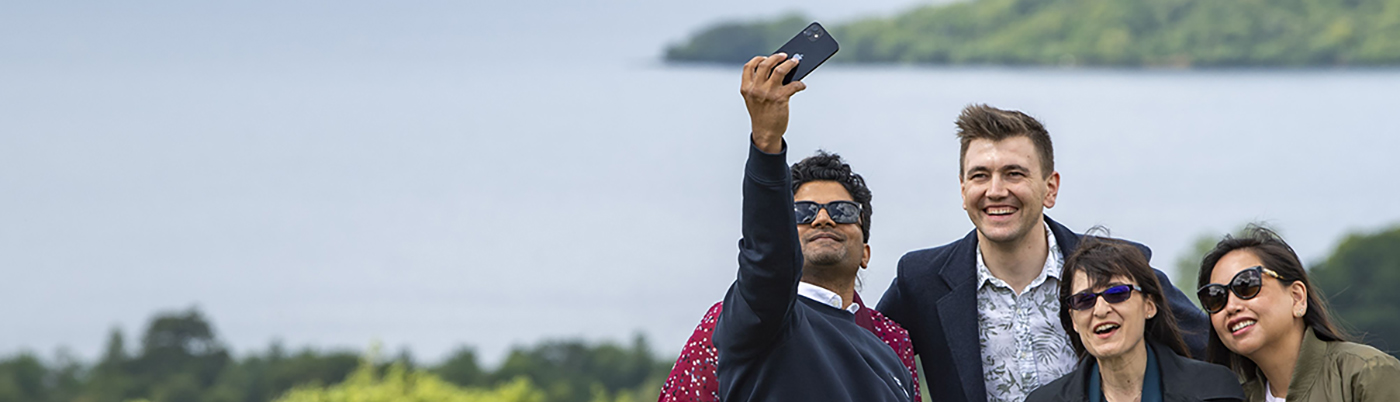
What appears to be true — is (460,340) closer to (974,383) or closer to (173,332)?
(173,332)

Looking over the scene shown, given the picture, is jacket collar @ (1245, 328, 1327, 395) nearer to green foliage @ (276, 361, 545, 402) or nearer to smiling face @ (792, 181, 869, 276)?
smiling face @ (792, 181, 869, 276)

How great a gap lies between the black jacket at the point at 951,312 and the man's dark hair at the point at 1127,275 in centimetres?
27

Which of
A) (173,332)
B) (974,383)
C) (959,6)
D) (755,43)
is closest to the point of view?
(974,383)

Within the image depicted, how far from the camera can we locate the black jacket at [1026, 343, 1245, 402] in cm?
393

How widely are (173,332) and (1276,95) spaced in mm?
28162

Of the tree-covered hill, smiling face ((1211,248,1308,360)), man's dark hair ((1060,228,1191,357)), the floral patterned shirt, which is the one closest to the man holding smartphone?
man's dark hair ((1060,228,1191,357))

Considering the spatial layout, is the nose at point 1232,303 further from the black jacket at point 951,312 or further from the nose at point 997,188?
the nose at point 997,188

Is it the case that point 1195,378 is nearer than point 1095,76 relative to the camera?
Yes

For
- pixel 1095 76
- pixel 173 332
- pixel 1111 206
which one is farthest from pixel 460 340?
pixel 1095 76

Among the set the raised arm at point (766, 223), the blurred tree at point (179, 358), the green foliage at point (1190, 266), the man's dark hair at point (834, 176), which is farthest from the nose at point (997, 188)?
the green foliage at point (1190, 266)

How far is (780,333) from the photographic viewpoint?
3.17 metres

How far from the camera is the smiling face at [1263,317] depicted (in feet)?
13.1

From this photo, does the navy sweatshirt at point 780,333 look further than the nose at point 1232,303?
No

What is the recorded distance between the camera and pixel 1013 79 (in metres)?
35.1
